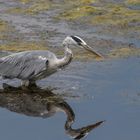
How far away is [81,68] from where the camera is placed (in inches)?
546

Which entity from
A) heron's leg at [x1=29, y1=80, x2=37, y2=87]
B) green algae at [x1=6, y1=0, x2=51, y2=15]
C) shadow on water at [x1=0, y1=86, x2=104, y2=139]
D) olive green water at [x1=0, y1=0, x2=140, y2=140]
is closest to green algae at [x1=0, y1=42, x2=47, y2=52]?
olive green water at [x1=0, y1=0, x2=140, y2=140]

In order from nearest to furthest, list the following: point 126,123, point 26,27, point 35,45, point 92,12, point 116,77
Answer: point 126,123
point 116,77
point 35,45
point 26,27
point 92,12

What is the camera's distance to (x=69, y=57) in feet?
41.8

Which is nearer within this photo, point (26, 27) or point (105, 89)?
point (105, 89)

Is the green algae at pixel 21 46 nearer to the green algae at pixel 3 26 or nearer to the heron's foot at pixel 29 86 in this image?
the green algae at pixel 3 26

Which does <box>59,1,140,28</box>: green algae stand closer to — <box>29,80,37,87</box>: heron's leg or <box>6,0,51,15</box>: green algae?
<box>6,0,51,15</box>: green algae

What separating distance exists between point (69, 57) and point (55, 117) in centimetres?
168

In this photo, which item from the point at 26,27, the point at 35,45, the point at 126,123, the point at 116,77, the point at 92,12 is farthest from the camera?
the point at 92,12

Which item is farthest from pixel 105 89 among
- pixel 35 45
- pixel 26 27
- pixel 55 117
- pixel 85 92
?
pixel 26 27

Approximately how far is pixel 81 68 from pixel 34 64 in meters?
1.59

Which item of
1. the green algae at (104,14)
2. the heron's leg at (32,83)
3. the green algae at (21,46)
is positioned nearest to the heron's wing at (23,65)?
the heron's leg at (32,83)

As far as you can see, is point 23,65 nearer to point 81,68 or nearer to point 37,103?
point 37,103

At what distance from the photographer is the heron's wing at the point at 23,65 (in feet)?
41.0

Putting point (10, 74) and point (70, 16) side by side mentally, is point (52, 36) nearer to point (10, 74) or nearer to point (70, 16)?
point (70, 16)
